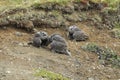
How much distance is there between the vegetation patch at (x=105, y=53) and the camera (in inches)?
446

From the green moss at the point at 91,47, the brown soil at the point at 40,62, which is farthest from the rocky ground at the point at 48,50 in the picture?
the green moss at the point at 91,47

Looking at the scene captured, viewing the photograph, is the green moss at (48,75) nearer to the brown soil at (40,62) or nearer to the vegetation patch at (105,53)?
the brown soil at (40,62)

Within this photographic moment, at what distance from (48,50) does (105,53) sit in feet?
5.28

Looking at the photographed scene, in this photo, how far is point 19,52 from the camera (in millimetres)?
10344

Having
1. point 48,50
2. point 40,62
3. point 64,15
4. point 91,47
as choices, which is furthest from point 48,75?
point 64,15

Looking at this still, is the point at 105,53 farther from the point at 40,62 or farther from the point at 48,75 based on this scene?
the point at 48,75

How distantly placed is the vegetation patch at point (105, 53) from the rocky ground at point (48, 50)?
14 centimetres

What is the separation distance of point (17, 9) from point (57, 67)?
270 centimetres

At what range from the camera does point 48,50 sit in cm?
1097

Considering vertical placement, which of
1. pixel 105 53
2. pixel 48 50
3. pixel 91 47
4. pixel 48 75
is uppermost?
pixel 48 75

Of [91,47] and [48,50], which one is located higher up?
[48,50]

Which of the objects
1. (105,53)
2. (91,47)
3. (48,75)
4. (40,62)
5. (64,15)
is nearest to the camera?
(48,75)

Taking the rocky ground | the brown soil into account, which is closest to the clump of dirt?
the rocky ground

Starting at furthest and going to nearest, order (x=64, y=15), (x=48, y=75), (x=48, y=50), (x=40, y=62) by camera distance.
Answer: (x=64, y=15)
(x=48, y=50)
(x=40, y=62)
(x=48, y=75)
